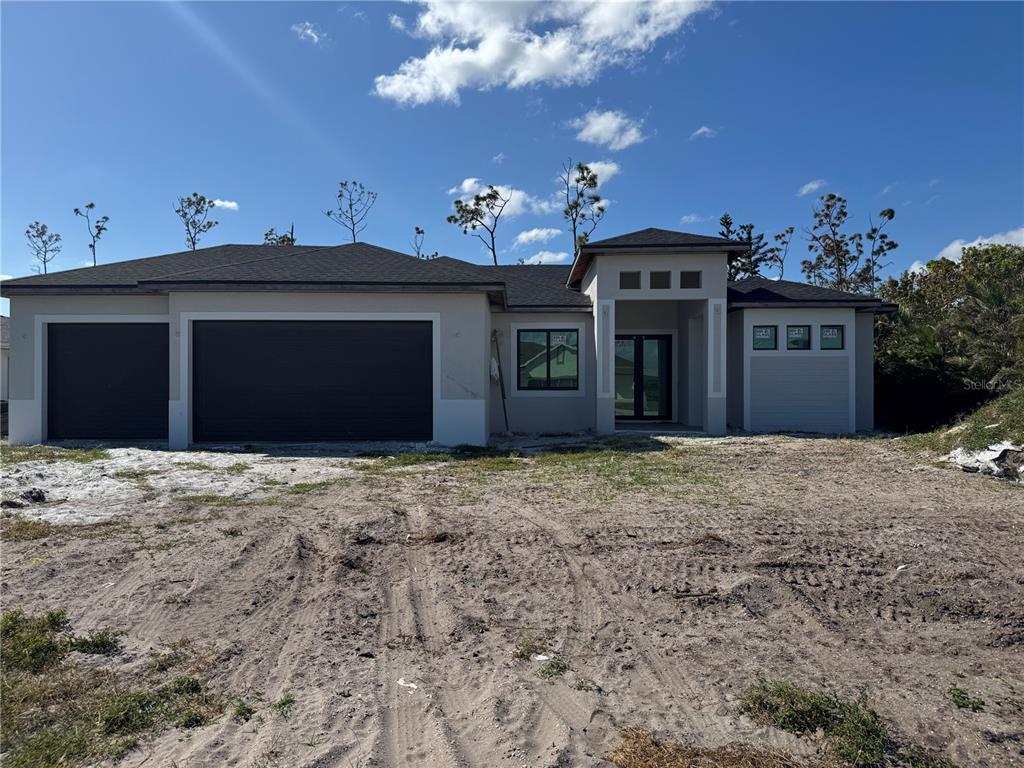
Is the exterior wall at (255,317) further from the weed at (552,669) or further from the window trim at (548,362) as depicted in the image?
the weed at (552,669)

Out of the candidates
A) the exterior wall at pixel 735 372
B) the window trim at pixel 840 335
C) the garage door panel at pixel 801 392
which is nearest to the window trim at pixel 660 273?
the exterior wall at pixel 735 372

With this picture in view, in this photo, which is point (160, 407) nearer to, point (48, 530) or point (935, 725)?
point (48, 530)

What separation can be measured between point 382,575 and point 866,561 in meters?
4.01

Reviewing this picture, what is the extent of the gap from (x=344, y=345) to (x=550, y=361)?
554cm

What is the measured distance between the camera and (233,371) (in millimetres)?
13070

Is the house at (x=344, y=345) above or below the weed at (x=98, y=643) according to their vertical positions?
above

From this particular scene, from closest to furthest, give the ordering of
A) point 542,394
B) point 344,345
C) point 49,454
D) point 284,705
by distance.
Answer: point 284,705
point 49,454
point 344,345
point 542,394

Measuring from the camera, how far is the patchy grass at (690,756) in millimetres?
2541

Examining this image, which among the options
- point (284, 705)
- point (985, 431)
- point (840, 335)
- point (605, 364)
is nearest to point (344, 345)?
point (605, 364)

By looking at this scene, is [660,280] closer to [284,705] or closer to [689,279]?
[689,279]

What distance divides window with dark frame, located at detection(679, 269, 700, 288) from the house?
0.18 ft

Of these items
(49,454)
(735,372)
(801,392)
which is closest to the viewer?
(49,454)

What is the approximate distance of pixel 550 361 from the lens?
53.1 ft

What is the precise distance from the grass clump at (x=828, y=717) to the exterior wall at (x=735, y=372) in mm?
13472
